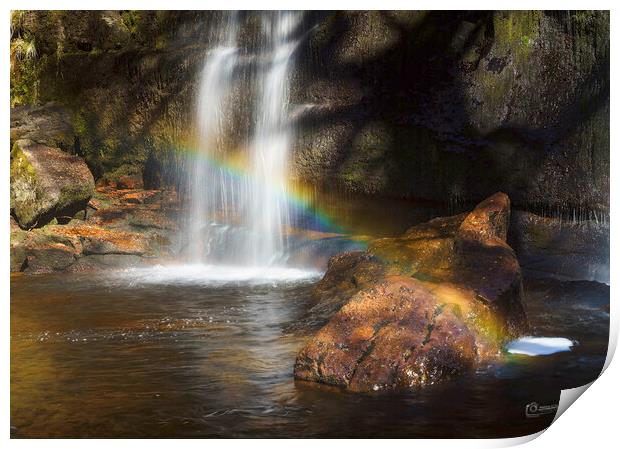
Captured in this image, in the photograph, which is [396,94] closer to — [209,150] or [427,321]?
[209,150]

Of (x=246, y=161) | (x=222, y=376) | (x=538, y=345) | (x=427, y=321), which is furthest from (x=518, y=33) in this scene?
(x=222, y=376)

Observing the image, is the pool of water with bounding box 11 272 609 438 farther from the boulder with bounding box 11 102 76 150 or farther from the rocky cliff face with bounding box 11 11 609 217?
the boulder with bounding box 11 102 76 150

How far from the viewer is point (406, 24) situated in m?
7.59

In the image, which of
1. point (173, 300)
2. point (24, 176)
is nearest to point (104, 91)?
point (24, 176)

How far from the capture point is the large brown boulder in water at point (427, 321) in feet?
16.0

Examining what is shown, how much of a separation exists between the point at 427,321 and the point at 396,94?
10.7 ft

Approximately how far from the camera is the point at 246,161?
26.0 ft

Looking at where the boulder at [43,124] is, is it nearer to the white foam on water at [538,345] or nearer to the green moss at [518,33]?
the green moss at [518,33]

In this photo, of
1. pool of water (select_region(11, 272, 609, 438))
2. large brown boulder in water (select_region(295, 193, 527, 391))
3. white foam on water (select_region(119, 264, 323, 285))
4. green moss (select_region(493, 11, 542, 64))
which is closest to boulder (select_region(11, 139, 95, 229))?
white foam on water (select_region(119, 264, 323, 285))

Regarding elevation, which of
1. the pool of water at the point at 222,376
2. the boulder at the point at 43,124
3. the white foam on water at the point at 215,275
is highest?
the boulder at the point at 43,124

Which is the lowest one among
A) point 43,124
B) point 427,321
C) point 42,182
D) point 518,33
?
point 427,321

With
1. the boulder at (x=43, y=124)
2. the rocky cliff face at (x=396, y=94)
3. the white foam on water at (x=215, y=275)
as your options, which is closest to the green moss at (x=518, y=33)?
the rocky cliff face at (x=396, y=94)

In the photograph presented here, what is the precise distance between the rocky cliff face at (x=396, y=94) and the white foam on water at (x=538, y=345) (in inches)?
67.5

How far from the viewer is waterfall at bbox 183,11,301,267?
7.61 m
